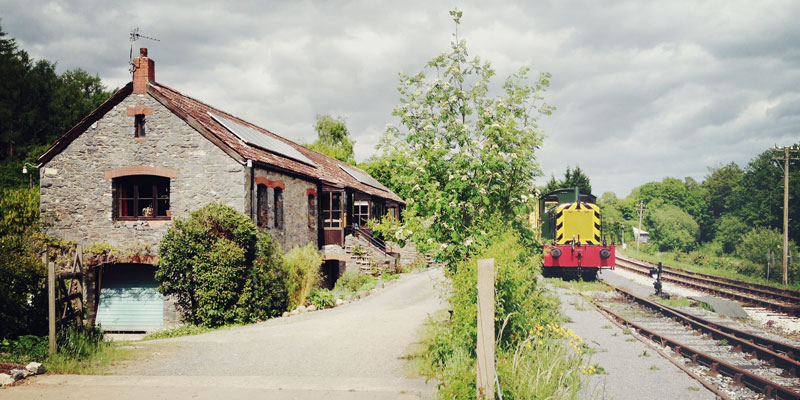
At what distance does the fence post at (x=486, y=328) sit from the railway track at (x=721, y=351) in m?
4.74

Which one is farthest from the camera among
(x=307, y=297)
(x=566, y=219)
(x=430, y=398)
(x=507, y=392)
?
(x=566, y=219)

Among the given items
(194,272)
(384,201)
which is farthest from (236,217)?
(384,201)

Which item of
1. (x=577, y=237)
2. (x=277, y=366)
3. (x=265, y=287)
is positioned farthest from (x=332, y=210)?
(x=277, y=366)

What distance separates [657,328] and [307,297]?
1052cm

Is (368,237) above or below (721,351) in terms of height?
above

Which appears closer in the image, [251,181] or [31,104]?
[251,181]

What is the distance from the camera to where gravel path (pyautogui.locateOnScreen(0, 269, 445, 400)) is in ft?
23.2

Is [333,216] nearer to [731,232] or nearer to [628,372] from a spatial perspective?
[628,372]

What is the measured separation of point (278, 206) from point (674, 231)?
64.3 meters

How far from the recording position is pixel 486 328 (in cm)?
506

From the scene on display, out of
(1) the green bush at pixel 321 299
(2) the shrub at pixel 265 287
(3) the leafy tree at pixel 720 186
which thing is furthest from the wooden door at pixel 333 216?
(3) the leafy tree at pixel 720 186

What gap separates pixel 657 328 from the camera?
13.1 metres

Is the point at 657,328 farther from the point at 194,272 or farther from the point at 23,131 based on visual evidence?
the point at 23,131

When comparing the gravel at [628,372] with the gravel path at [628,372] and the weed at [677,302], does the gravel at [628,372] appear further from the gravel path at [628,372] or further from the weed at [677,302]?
the weed at [677,302]
